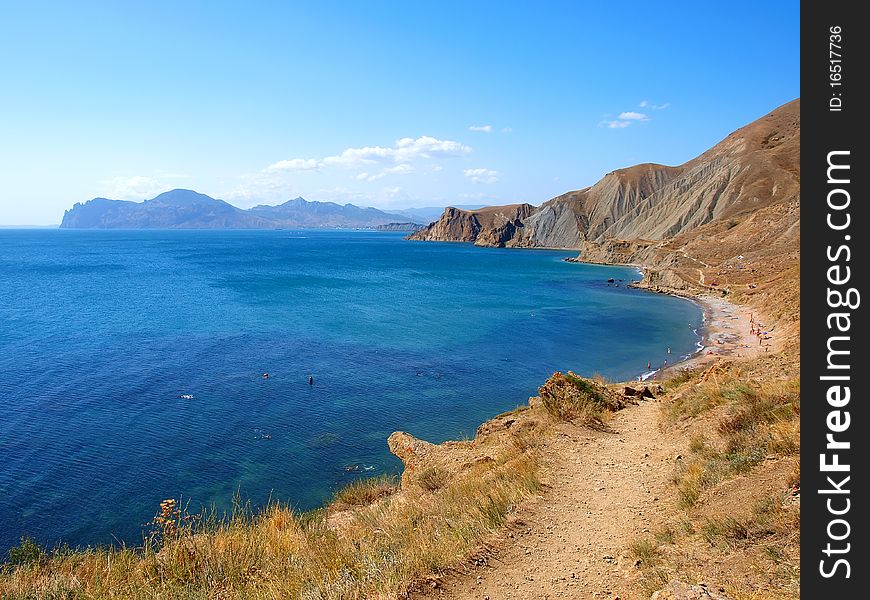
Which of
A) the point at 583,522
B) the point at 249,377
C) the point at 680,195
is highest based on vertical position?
the point at 680,195

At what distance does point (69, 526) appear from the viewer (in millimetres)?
15750

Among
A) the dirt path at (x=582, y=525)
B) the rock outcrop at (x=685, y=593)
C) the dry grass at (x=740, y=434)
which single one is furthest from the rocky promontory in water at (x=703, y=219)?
the rock outcrop at (x=685, y=593)

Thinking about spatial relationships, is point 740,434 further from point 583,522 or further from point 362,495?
point 362,495

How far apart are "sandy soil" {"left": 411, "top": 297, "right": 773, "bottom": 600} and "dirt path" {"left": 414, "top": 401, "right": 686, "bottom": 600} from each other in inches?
0.5

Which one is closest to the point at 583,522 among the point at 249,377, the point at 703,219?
the point at 249,377

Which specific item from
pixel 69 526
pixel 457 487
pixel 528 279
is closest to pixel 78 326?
pixel 69 526
